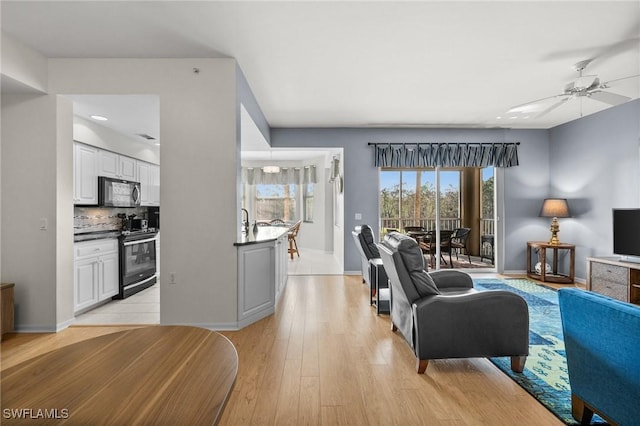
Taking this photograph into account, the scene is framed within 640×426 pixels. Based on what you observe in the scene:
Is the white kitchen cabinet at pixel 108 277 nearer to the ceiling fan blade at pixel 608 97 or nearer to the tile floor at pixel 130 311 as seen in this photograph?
the tile floor at pixel 130 311

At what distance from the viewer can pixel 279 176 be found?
9.46 m

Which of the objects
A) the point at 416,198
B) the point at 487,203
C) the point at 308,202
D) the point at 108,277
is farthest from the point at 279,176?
the point at 108,277

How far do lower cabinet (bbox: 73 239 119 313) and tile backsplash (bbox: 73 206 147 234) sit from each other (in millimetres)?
390

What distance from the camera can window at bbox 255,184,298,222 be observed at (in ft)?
31.9

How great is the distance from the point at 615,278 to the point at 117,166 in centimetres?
691

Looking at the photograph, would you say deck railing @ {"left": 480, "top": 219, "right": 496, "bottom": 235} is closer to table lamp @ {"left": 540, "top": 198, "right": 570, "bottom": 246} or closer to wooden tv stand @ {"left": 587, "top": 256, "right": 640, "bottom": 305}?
table lamp @ {"left": 540, "top": 198, "right": 570, "bottom": 246}

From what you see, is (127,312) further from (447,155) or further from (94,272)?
(447,155)

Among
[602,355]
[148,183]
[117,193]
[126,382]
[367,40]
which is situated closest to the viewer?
[126,382]

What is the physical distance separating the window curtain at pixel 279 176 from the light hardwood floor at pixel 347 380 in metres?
6.24

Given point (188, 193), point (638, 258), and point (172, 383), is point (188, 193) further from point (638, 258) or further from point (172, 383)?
point (638, 258)

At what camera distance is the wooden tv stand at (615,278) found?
12.1 ft

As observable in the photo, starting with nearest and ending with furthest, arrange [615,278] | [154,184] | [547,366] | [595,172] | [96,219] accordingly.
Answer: [547,366] < [615,278] < [96,219] < [595,172] < [154,184]

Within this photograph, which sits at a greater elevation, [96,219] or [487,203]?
[487,203]

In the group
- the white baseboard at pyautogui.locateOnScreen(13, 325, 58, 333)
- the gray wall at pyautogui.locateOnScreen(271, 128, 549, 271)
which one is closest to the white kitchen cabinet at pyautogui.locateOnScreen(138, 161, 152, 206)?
the white baseboard at pyautogui.locateOnScreen(13, 325, 58, 333)
